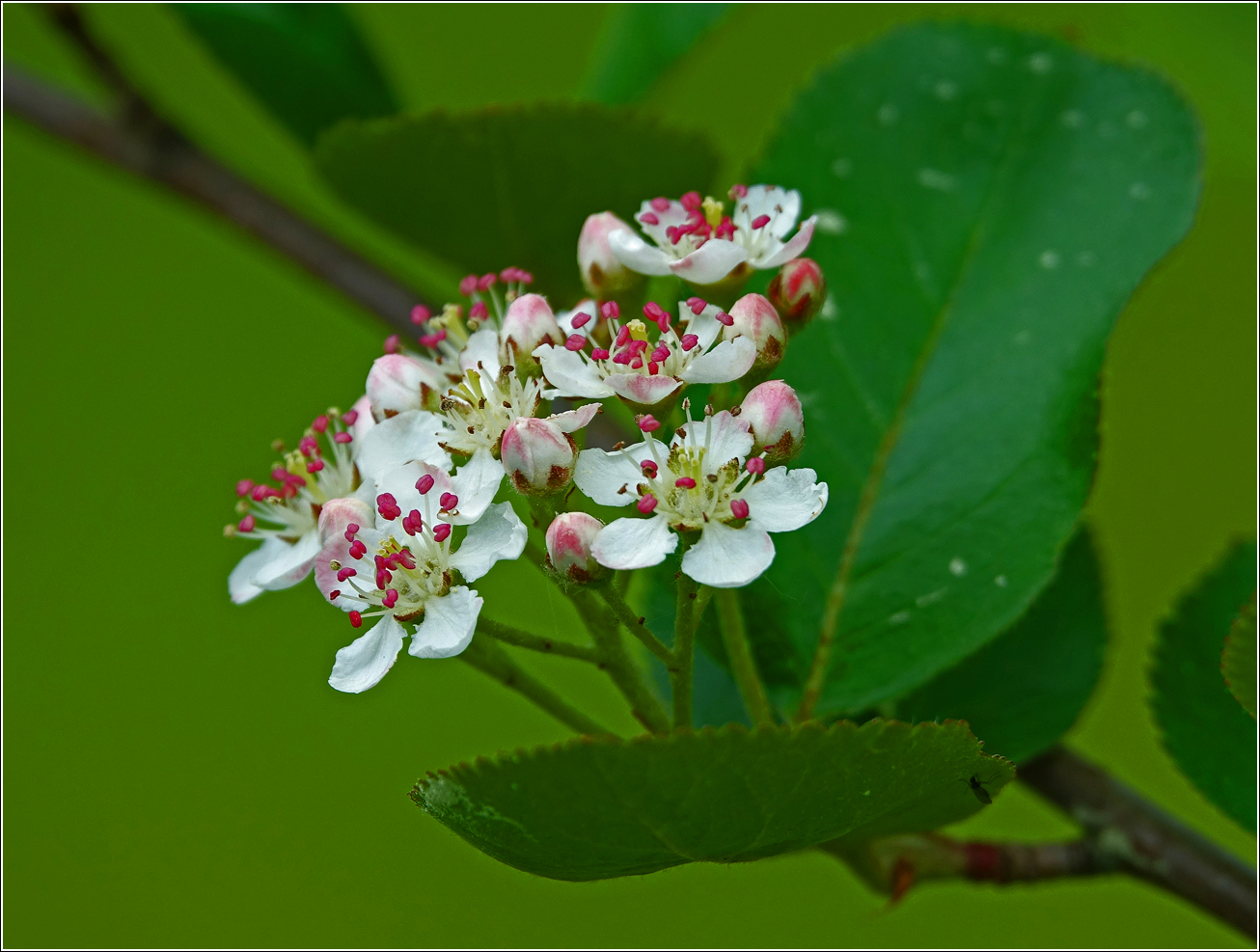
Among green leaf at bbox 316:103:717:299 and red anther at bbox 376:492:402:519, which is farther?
green leaf at bbox 316:103:717:299

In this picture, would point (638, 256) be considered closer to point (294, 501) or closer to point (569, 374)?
point (569, 374)

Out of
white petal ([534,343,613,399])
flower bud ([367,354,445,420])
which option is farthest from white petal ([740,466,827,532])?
flower bud ([367,354,445,420])

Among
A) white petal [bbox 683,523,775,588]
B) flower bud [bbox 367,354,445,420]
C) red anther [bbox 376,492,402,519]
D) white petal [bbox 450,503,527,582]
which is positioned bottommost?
white petal [bbox 683,523,775,588]

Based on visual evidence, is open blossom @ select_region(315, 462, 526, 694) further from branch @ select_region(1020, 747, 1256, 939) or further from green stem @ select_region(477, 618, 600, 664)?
branch @ select_region(1020, 747, 1256, 939)

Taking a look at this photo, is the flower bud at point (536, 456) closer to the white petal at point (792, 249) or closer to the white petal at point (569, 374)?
the white petal at point (569, 374)

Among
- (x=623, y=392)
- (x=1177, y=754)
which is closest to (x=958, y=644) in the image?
(x=1177, y=754)

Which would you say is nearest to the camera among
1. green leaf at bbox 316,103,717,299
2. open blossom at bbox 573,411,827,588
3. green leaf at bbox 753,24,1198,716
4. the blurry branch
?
open blossom at bbox 573,411,827,588
